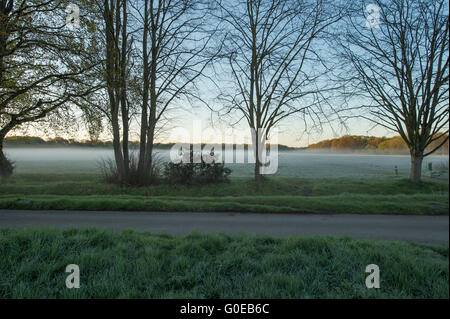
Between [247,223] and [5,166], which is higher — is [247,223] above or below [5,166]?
below

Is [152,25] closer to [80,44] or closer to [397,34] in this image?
[80,44]

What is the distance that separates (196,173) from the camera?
10906 mm

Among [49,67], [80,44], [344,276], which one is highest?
[80,44]

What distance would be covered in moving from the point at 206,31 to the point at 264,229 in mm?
9329

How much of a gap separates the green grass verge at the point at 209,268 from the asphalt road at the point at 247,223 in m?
1.33

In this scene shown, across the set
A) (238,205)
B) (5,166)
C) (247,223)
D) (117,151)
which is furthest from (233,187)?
(5,166)

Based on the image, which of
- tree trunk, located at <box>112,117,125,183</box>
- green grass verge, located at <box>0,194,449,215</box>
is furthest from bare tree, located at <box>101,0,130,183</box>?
green grass verge, located at <box>0,194,449,215</box>

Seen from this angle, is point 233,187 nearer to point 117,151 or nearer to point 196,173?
point 196,173

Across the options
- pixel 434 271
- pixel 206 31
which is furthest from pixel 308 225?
pixel 206 31

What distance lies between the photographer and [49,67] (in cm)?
578

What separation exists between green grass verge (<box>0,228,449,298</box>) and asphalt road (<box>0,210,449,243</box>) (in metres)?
1.33

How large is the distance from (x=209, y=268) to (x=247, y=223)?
2.78m
